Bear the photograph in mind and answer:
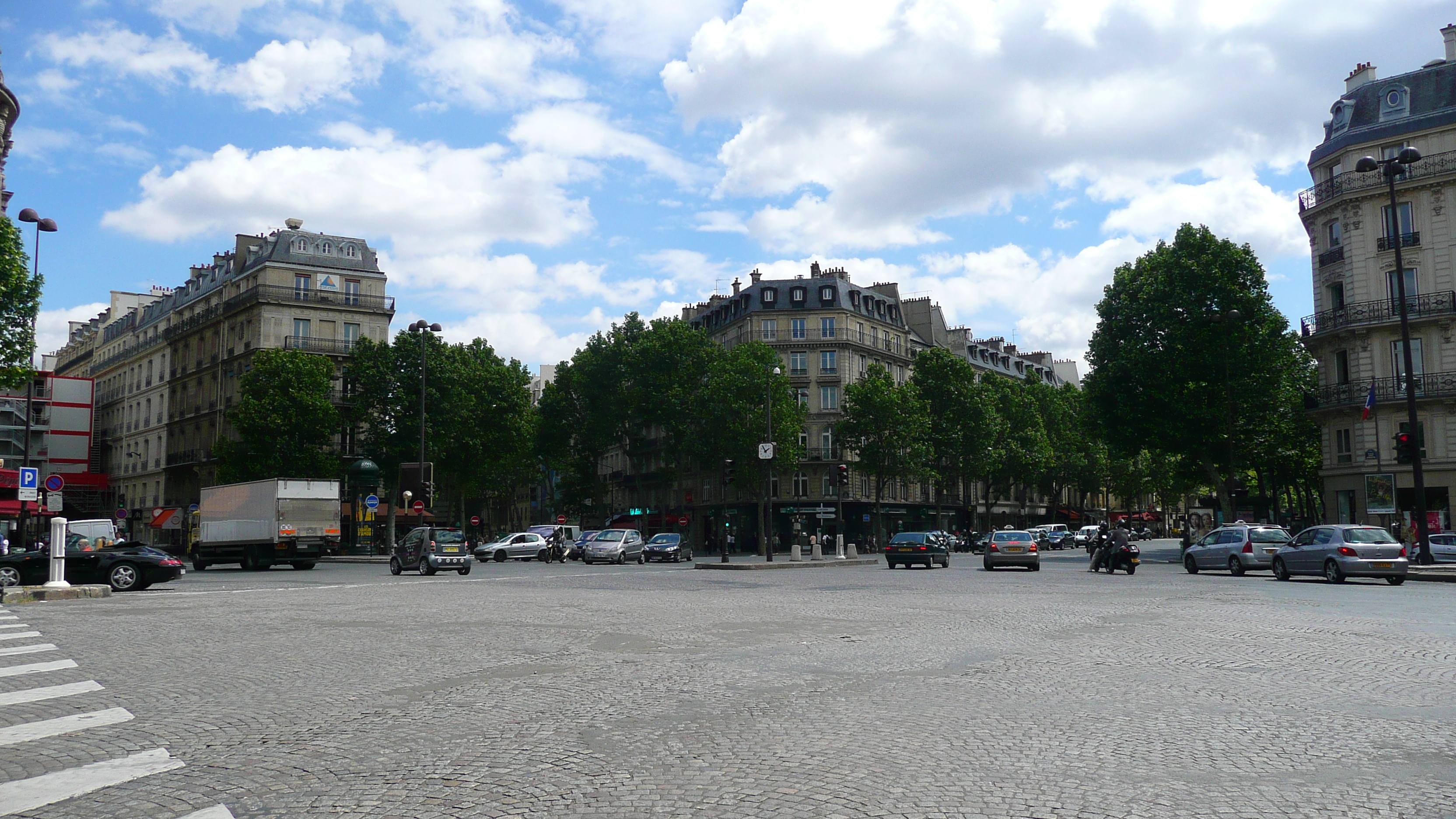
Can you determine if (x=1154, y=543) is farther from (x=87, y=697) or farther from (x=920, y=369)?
(x=87, y=697)

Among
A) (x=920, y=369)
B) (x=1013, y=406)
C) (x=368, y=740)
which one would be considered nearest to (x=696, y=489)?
(x=920, y=369)

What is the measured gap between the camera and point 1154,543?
8131cm

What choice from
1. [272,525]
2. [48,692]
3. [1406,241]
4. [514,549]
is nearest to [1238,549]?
[1406,241]

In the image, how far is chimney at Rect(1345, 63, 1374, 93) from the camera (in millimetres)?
48375

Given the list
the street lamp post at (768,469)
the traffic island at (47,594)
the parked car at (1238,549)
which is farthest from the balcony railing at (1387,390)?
the traffic island at (47,594)

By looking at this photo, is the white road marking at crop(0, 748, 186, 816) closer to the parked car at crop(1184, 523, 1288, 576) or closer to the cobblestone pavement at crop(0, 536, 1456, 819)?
the cobblestone pavement at crop(0, 536, 1456, 819)

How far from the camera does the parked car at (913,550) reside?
37375 millimetres

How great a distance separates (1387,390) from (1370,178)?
8.96 meters

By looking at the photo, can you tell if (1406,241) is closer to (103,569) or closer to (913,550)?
(913,550)

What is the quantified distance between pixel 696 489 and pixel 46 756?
238 ft

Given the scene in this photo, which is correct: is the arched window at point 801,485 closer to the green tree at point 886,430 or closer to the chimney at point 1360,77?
the green tree at point 886,430

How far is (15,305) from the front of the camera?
95.6 ft

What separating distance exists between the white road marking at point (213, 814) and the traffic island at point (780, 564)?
102ft

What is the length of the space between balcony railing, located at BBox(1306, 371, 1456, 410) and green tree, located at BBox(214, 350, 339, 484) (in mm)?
47908
